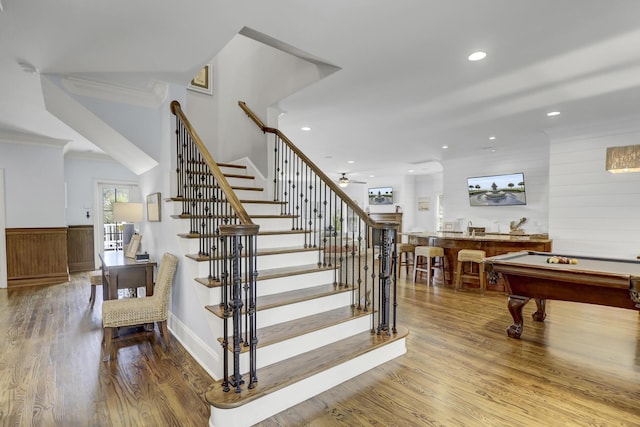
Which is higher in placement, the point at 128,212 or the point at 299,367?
the point at 128,212

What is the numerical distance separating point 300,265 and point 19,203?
5.95 meters

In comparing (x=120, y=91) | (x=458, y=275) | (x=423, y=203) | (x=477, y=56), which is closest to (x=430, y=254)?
(x=458, y=275)

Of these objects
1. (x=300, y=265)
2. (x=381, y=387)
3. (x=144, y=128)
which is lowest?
(x=381, y=387)

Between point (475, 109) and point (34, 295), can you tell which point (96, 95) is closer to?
point (34, 295)

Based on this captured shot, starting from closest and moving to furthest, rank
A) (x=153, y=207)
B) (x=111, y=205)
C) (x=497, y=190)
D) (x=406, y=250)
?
(x=153, y=207) → (x=406, y=250) → (x=111, y=205) → (x=497, y=190)

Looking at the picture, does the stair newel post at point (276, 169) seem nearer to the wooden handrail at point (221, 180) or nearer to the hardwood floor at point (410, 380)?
the wooden handrail at point (221, 180)

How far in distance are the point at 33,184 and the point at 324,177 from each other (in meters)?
6.07

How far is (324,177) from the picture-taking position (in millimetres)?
3543

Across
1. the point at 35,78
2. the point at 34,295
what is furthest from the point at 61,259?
the point at 35,78

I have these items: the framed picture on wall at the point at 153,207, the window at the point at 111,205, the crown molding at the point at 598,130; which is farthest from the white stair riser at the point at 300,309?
the window at the point at 111,205

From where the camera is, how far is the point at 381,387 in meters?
2.50

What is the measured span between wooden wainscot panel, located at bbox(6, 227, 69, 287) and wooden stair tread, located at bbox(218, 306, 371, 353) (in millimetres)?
5892

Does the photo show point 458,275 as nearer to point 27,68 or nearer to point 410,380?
point 410,380

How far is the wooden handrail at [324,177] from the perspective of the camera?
3.03 m
